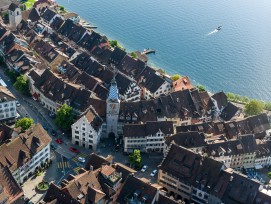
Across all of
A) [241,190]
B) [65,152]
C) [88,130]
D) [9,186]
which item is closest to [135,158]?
[88,130]

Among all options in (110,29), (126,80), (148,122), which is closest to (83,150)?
(148,122)

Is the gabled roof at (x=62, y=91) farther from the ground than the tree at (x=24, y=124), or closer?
farther from the ground

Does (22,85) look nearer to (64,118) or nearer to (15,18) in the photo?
(64,118)

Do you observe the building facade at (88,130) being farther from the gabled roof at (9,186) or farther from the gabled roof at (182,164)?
the gabled roof at (9,186)

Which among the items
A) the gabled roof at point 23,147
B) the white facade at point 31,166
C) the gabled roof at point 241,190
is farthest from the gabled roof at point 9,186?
the gabled roof at point 241,190

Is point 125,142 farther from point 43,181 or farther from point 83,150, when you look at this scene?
point 43,181
